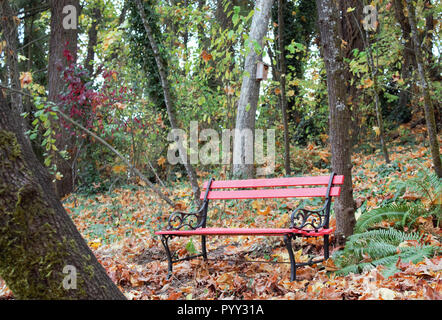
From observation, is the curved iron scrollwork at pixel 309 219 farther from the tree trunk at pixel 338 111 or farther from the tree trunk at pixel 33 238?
the tree trunk at pixel 33 238

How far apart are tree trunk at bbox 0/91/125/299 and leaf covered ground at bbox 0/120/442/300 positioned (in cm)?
153

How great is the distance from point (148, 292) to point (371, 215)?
2.50 meters

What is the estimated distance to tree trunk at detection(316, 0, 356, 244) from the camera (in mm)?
4516

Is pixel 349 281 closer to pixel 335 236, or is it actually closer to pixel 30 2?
pixel 335 236

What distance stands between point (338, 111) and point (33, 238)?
328 cm

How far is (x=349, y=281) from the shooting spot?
Answer: 3406 millimetres

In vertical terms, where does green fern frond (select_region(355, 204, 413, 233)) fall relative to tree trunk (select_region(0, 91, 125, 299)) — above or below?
below

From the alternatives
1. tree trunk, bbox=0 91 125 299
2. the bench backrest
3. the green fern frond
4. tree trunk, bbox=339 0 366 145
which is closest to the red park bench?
the bench backrest

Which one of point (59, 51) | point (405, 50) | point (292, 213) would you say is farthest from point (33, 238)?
point (59, 51)

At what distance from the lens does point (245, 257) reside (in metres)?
5.03

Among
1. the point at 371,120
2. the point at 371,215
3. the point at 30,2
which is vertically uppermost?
the point at 30,2

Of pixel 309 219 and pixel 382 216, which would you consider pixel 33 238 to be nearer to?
pixel 309 219

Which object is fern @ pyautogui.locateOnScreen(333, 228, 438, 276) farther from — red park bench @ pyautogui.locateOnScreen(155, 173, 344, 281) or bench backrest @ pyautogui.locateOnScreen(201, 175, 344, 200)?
bench backrest @ pyautogui.locateOnScreen(201, 175, 344, 200)

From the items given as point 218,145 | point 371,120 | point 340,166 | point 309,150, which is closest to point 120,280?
point 340,166
